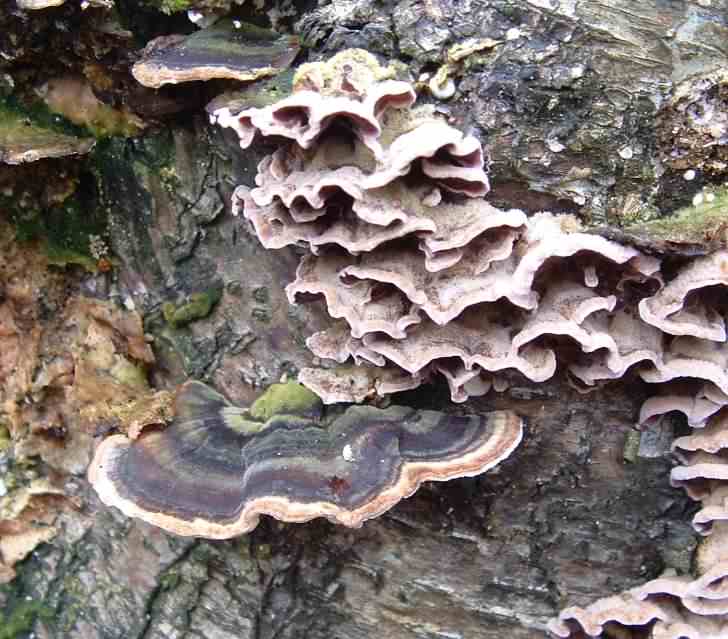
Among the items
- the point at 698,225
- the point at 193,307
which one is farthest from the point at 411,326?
the point at 193,307

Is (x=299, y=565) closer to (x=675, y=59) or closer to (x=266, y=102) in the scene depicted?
(x=266, y=102)

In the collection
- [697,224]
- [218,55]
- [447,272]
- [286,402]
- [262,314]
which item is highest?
[218,55]

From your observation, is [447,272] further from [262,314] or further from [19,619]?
[19,619]

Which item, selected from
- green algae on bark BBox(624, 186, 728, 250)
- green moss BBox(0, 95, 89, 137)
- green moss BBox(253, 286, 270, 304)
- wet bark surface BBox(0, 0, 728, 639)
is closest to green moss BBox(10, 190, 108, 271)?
wet bark surface BBox(0, 0, 728, 639)

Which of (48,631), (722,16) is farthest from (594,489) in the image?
(48,631)

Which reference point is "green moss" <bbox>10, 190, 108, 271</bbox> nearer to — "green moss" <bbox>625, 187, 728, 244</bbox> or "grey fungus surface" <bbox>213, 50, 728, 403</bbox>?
"grey fungus surface" <bbox>213, 50, 728, 403</bbox>

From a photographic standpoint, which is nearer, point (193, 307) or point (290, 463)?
point (290, 463)
